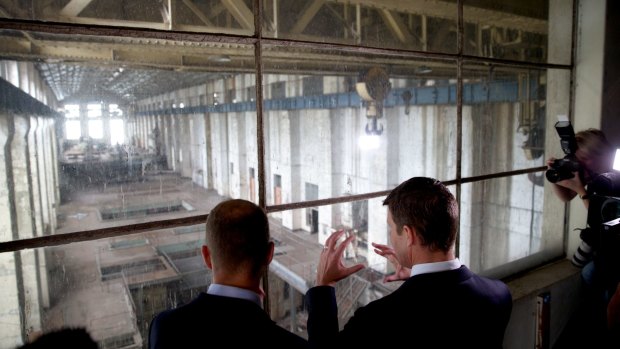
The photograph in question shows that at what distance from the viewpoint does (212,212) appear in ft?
3.91

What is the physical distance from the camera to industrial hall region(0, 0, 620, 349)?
9.35ft

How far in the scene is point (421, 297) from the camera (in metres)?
1.23

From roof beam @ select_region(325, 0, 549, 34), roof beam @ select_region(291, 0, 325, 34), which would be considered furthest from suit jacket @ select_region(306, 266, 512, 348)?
roof beam @ select_region(291, 0, 325, 34)

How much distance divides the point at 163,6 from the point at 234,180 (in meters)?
12.3

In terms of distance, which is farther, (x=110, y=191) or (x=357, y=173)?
(x=110, y=191)

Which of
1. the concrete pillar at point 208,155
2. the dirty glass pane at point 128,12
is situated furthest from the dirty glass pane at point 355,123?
the concrete pillar at point 208,155

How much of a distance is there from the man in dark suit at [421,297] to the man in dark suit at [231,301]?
22cm

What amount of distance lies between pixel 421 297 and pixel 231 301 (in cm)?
59

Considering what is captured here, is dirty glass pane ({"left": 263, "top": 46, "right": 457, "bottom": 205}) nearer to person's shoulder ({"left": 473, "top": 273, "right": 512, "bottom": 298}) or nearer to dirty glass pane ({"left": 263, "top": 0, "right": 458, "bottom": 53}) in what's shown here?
dirty glass pane ({"left": 263, "top": 0, "right": 458, "bottom": 53})

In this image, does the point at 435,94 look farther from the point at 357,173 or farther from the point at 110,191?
the point at 110,191

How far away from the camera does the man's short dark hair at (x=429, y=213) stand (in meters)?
1.34

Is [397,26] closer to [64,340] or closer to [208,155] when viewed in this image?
[64,340]

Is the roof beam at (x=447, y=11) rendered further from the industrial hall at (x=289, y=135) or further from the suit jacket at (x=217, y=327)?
the suit jacket at (x=217, y=327)

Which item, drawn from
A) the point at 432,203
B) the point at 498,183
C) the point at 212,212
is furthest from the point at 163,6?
the point at 498,183
